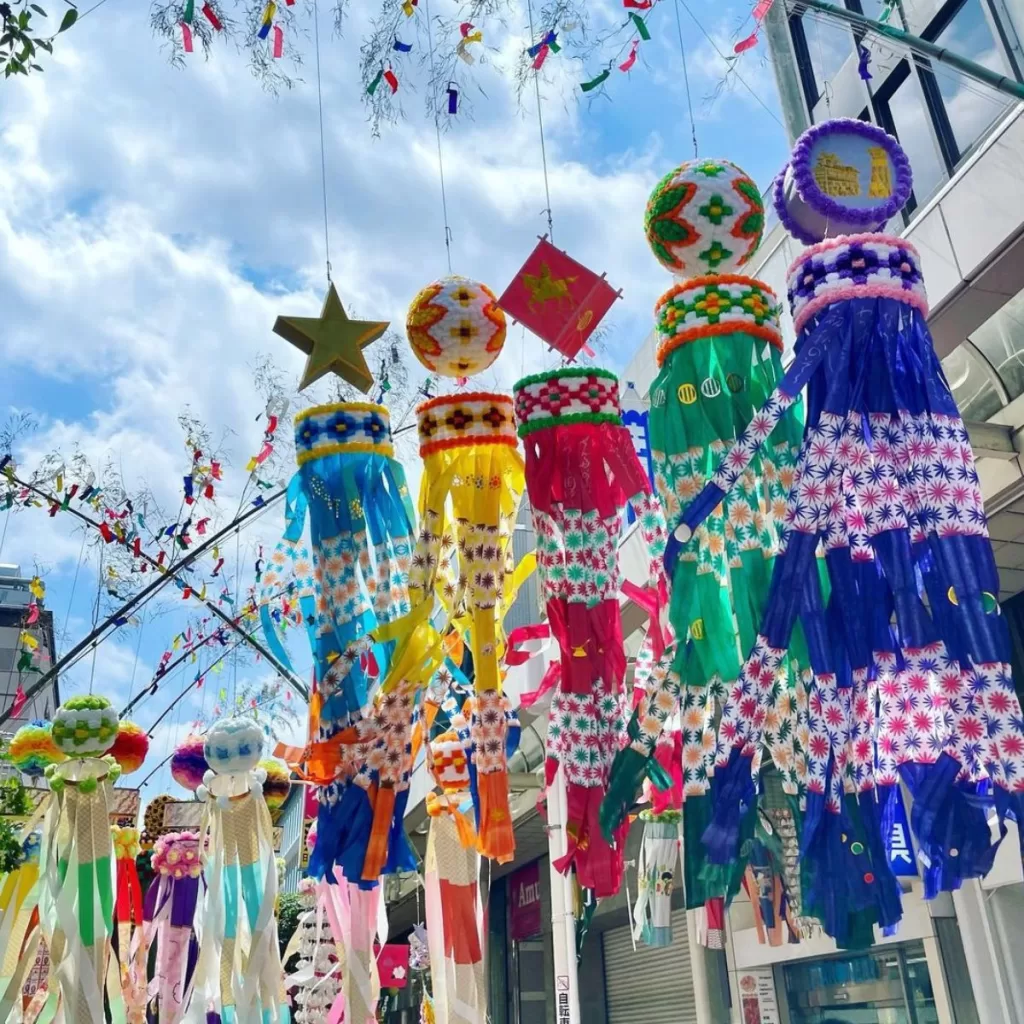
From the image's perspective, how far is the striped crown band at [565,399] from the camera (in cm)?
341

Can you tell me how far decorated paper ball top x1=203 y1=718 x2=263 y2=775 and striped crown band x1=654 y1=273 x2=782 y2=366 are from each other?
8.14 ft

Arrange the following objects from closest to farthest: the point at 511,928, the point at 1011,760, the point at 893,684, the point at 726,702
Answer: the point at 1011,760, the point at 893,684, the point at 726,702, the point at 511,928

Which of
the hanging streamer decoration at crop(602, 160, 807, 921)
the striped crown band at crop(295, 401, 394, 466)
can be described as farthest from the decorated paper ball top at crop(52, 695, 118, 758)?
the hanging streamer decoration at crop(602, 160, 807, 921)

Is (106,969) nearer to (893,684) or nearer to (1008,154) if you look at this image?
(893,684)

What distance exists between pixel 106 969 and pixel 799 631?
10.5ft

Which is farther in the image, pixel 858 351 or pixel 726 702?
pixel 858 351

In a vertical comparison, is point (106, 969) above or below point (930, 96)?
below

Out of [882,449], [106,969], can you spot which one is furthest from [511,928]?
[882,449]

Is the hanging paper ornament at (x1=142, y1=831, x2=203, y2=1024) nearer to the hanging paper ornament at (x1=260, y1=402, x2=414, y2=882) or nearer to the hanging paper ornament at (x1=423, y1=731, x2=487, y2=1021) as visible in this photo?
the hanging paper ornament at (x1=423, y1=731, x2=487, y2=1021)

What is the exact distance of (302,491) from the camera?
366 cm

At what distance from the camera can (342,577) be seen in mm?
3463

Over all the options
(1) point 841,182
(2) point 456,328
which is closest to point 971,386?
(1) point 841,182

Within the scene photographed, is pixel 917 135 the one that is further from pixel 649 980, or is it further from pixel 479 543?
pixel 649 980

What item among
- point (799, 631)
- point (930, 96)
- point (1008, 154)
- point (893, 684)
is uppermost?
point (930, 96)
